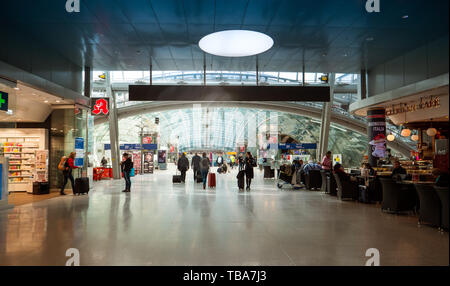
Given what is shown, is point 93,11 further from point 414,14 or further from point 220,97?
point 414,14

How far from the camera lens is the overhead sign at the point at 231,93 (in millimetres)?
8625

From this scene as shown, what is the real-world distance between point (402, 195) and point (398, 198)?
0.40 feet

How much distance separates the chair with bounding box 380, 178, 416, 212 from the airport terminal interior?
31mm

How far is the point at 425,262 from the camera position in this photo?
356 cm

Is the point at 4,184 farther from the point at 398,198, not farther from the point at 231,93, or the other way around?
the point at 398,198

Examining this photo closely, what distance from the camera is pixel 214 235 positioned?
15.7ft

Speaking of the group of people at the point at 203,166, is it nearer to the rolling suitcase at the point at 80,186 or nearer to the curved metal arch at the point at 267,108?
the rolling suitcase at the point at 80,186

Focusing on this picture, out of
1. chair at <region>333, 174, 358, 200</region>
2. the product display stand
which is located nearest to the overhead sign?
chair at <region>333, 174, 358, 200</region>

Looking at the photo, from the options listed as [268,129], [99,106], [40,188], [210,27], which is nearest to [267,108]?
[268,129]

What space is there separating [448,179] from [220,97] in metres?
6.76

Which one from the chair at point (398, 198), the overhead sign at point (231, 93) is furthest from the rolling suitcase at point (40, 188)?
the chair at point (398, 198)

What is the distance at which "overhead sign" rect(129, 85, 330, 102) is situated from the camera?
8.62 m

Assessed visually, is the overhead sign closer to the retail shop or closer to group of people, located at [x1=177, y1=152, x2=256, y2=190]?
group of people, located at [x1=177, y1=152, x2=256, y2=190]

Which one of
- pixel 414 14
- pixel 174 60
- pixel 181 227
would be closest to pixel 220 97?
pixel 174 60
